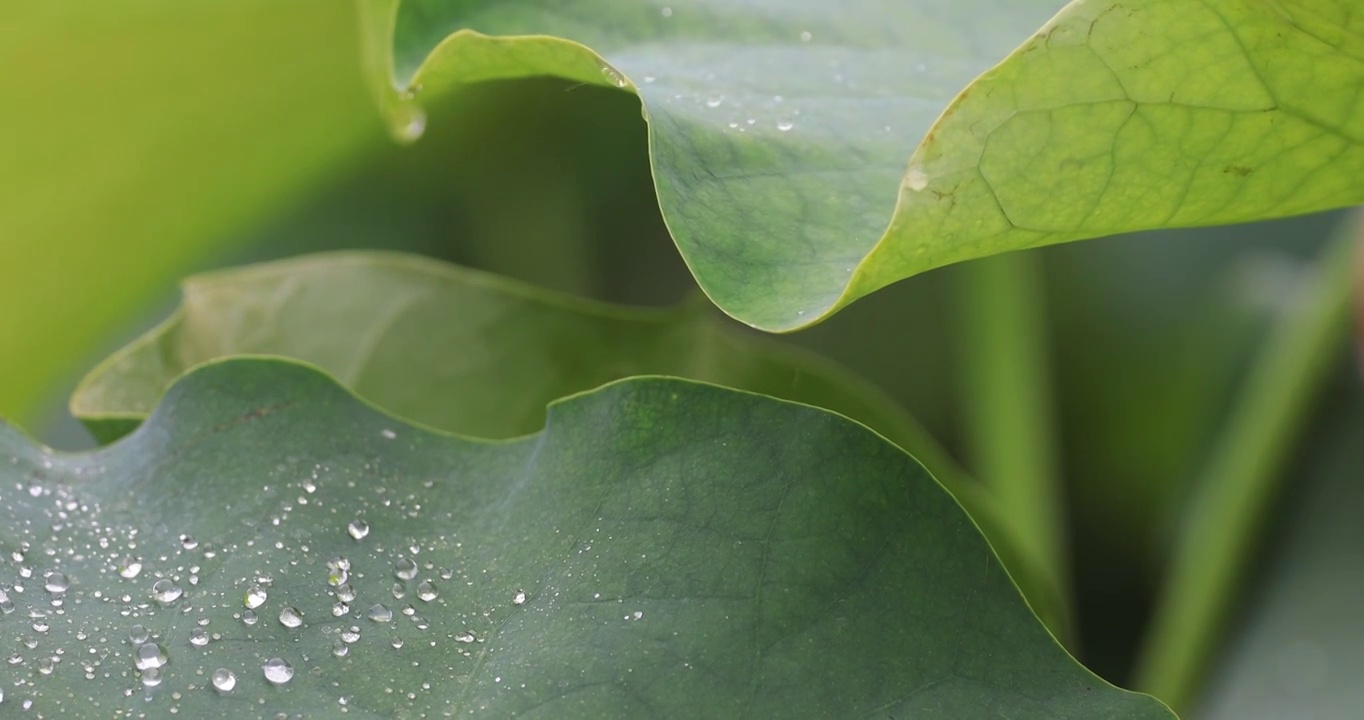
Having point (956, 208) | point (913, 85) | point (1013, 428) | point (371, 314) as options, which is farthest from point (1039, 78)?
point (1013, 428)

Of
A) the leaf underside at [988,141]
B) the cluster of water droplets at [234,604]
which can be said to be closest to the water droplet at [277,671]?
the cluster of water droplets at [234,604]

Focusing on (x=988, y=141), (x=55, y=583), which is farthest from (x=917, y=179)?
(x=55, y=583)

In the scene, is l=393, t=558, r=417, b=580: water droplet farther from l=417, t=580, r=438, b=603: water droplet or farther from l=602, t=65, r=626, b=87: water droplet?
l=602, t=65, r=626, b=87: water droplet

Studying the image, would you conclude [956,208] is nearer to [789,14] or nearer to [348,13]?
[789,14]

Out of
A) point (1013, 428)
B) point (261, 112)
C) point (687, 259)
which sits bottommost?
point (1013, 428)

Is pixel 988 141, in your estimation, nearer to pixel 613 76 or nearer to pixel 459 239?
pixel 613 76

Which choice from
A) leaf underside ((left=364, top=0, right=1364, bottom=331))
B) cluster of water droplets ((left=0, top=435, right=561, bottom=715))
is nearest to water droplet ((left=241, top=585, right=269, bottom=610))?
cluster of water droplets ((left=0, top=435, right=561, bottom=715))
